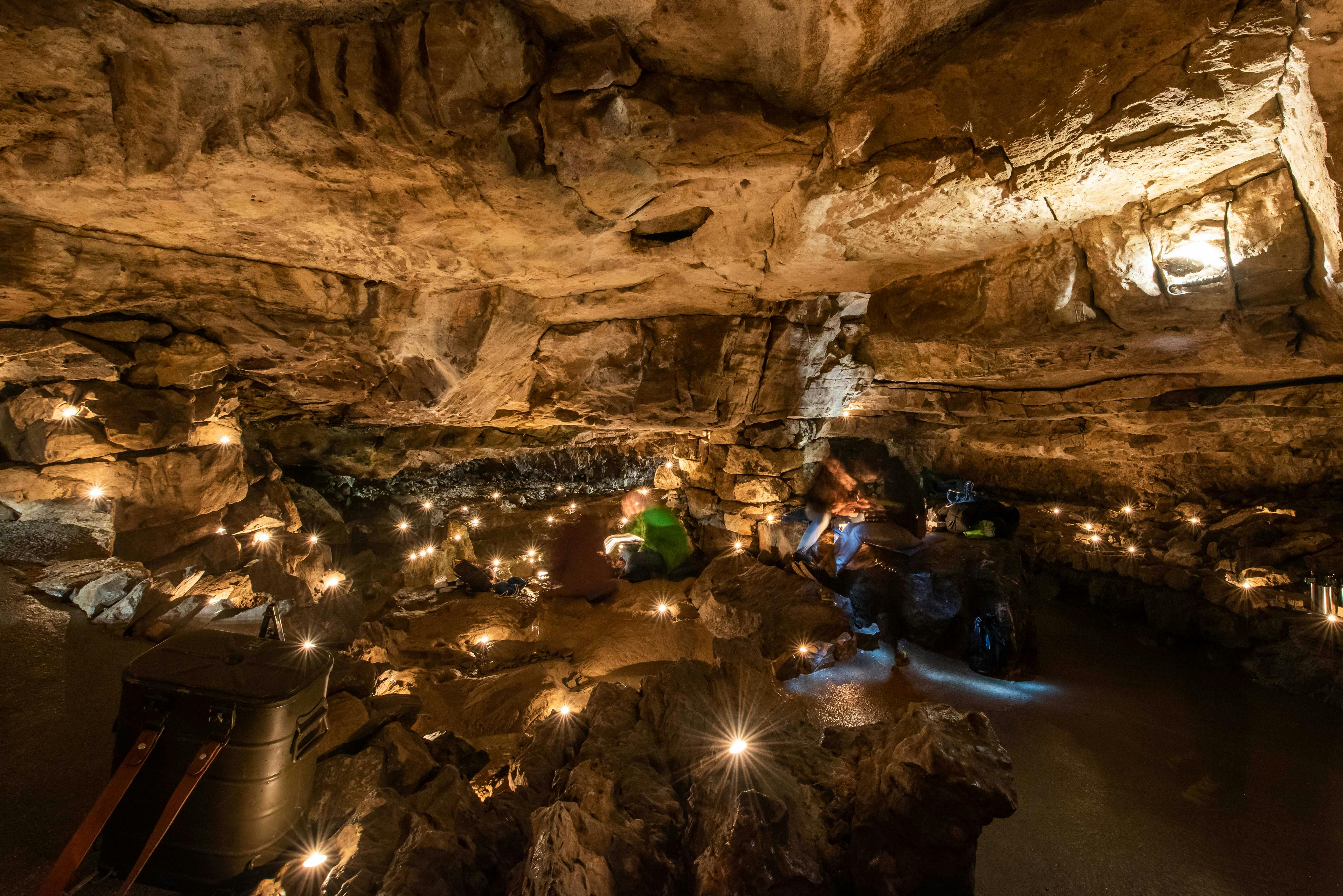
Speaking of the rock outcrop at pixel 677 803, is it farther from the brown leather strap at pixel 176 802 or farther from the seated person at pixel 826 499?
the seated person at pixel 826 499

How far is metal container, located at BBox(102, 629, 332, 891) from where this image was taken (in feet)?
9.76

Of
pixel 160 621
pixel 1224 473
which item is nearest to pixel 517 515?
pixel 160 621

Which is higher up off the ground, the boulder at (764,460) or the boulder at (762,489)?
the boulder at (764,460)

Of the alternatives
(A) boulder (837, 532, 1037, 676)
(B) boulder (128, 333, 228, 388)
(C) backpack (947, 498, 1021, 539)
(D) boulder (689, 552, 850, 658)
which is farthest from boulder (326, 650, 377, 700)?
(C) backpack (947, 498, 1021, 539)

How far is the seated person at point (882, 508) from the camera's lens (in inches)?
402

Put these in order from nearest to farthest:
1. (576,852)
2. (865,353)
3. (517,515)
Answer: (576,852)
(865,353)
(517,515)

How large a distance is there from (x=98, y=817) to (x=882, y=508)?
1197 cm

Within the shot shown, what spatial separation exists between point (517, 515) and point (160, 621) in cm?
1103

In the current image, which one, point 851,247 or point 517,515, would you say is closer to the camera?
point 851,247

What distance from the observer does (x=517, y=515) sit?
16.4 m

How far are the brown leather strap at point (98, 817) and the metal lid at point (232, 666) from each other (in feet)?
1.07

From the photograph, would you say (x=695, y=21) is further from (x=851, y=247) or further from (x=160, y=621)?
(x=160, y=621)

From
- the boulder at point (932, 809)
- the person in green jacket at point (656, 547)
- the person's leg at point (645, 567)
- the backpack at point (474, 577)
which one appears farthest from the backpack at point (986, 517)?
the backpack at point (474, 577)

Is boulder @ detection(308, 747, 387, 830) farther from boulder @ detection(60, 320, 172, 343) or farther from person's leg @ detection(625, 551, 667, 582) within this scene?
person's leg @ detection(625, 551, 667, 582)
